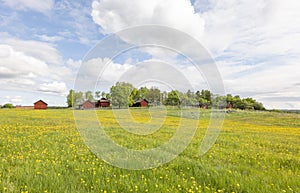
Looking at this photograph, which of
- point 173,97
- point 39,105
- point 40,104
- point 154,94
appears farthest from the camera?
point 40,104

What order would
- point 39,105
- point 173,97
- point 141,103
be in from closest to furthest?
point 173,97, point 141,103, point 39,105

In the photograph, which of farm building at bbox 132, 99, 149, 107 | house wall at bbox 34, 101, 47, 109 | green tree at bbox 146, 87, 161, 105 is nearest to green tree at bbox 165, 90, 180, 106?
green tree at bbox 146, 87, 161, 105

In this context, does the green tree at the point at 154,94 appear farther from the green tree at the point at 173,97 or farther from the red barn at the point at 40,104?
the red barn at the point at 40,104

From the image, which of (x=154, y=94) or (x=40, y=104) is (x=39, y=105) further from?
(x=154, y=94)

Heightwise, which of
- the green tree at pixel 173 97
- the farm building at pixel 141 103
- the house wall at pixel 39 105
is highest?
the house wall at pixel 39 105

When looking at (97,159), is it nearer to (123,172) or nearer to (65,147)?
(123,172)

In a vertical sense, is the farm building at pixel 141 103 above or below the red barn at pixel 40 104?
below

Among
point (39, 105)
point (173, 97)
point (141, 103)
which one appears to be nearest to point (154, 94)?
point (173, 97)

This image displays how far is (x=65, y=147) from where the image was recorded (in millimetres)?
9797

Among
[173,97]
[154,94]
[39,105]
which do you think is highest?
[39,105]

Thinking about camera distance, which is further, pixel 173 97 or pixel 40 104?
pixel 40 104

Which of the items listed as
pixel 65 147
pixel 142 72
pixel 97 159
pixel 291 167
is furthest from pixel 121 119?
pixel 291 167

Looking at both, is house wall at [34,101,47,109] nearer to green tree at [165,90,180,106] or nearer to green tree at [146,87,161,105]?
green tree at [165,90,180,106]

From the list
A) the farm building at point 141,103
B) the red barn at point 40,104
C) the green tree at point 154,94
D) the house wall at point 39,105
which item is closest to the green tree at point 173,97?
the green tree at point 154,94
